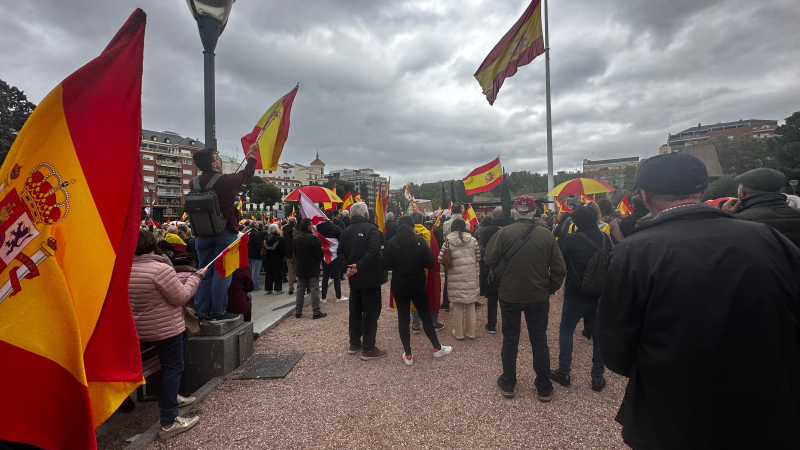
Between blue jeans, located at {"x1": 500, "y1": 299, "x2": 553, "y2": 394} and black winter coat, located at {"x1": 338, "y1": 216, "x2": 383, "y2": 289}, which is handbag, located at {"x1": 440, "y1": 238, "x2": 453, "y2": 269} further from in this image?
blue jeans, located at {"x1": 500, "y1": 299, "x2": 553, "y2": 394}

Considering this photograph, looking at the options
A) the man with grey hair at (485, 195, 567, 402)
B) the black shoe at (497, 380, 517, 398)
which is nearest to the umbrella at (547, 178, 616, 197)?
the man with grey hair at (485, 195, 567, 402)

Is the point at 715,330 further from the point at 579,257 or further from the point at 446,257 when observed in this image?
the point at 446,257

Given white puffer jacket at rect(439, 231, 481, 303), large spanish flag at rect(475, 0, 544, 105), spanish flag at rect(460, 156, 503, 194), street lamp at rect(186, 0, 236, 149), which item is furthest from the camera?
spanish flag at rect(460, 156, 503, 194)

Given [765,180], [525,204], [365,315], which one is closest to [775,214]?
[765,180]

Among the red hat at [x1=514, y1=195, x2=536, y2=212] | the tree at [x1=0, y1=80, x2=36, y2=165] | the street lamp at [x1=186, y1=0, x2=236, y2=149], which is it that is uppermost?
the tree at [x1=0, y1=80, x2=36, y2=165]

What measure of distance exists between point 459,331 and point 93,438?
179 inches

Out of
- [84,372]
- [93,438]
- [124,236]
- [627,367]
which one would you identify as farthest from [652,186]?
[93,438]

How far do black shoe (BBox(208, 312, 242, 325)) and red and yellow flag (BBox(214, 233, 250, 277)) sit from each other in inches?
34.8

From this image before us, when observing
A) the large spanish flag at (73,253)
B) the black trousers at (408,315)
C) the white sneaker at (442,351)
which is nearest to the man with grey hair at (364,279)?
the black trousers at (408,315)

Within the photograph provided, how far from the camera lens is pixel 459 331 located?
550 centimetres

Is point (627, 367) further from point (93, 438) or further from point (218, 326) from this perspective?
point (218, 326)

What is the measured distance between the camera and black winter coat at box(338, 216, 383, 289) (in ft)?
16.0

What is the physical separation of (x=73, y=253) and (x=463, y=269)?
4.47m

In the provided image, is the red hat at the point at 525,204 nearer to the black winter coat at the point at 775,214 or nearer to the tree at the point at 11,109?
the black winter coat at the point at 775,214
